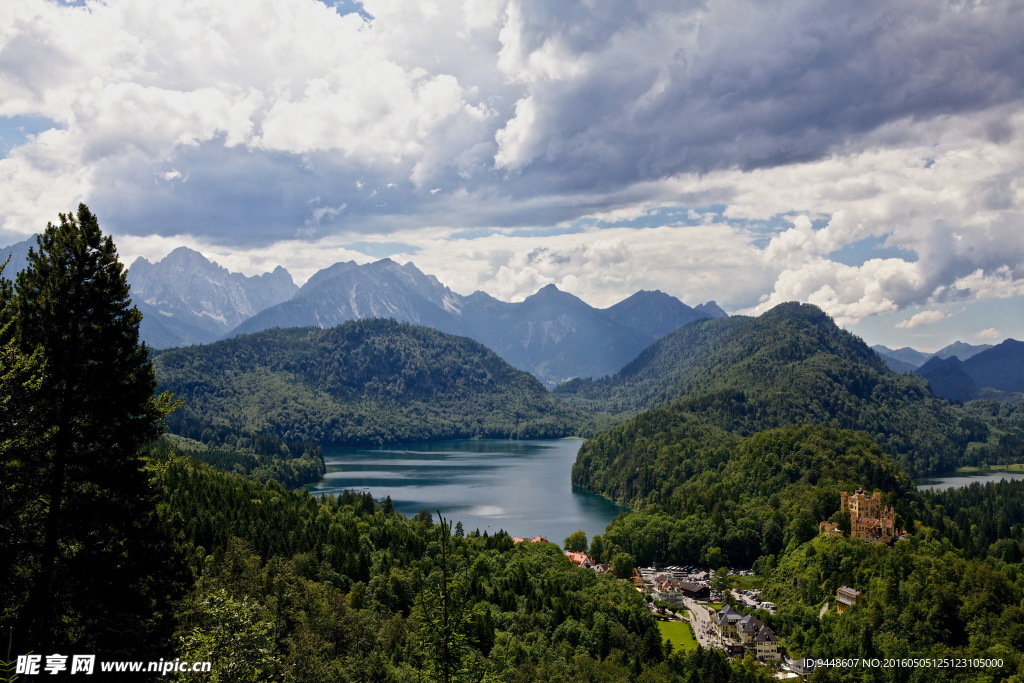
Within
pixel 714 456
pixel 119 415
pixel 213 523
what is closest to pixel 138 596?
pixel 119 415

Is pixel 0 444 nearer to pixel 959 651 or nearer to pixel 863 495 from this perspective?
pixel 959 651

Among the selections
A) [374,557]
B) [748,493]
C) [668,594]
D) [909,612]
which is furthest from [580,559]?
[748,493]

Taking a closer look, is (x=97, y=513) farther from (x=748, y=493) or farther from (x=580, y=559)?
(x=748, y=493)

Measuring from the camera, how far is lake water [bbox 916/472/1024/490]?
16070cm

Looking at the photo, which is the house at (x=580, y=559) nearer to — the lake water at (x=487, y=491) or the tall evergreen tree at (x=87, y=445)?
the lake water at (x=487, y=491)

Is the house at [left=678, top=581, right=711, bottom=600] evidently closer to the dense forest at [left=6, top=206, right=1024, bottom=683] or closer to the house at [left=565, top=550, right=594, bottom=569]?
the dense forest at [left=6, top=206, right=1024, bottom=683]

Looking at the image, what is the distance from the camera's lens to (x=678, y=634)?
5847 cm

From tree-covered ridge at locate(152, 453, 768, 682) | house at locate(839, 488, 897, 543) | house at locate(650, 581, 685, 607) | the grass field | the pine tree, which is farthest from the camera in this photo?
house at locate(839, 488, 897, 543)

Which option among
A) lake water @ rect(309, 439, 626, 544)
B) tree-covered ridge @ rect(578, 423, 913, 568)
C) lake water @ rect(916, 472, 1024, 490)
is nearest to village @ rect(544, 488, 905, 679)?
tree-covered ridge @ rect(578, 423, 913, 568)

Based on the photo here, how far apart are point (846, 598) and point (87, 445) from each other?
59.0 meters

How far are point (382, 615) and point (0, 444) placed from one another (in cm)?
3423

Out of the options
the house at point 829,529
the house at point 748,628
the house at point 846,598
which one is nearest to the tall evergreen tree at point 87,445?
the house at point 748,628

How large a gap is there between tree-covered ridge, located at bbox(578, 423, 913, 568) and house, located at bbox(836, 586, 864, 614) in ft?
61.5

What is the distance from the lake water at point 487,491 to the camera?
105938 mm
